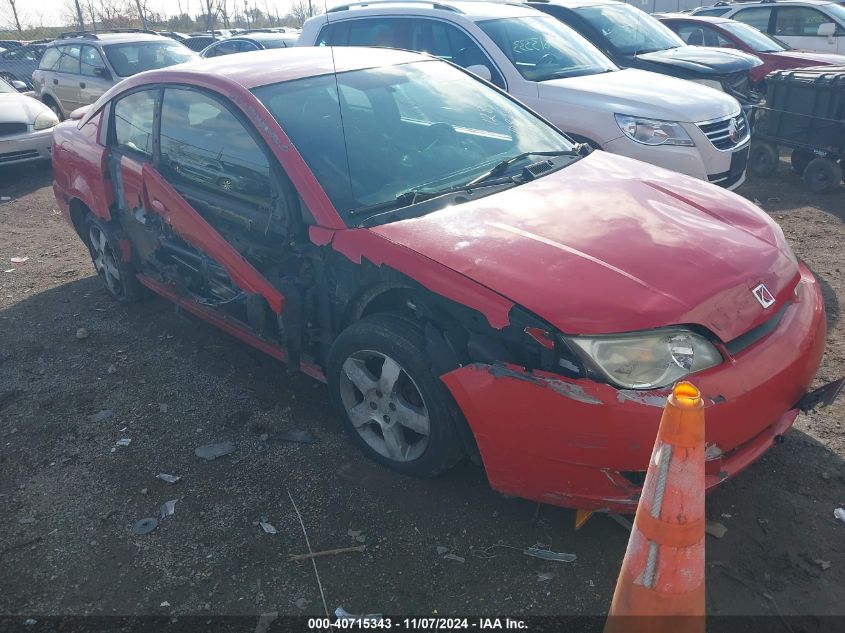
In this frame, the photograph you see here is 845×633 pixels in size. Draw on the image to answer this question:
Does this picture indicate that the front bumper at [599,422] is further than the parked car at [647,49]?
No

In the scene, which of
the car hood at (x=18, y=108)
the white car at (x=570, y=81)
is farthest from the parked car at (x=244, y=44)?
the white car at (x=570, y=81)

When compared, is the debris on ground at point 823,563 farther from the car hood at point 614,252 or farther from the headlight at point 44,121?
the headlight at point 44,121

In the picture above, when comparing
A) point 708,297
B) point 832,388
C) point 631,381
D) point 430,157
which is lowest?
point 832,388

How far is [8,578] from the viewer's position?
2766 millimetres

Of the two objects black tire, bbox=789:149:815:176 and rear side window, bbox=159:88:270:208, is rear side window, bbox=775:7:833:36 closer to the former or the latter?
black tire, bbox=789:149:815:176

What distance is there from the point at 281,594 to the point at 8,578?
43.8 inches

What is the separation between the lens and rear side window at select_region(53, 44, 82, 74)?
1148 cm

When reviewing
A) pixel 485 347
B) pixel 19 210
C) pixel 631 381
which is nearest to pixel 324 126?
pixel 485 347

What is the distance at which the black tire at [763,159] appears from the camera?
810 cm

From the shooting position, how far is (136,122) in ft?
14.7

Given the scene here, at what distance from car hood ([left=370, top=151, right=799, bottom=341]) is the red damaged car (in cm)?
1

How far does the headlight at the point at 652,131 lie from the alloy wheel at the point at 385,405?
380 centimetres

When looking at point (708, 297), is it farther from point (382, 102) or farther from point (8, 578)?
point (8, 578)

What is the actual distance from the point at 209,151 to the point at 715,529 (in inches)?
121
